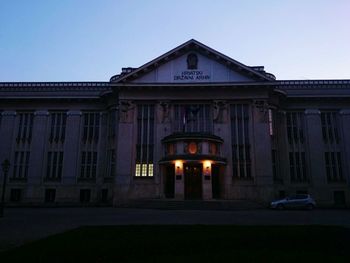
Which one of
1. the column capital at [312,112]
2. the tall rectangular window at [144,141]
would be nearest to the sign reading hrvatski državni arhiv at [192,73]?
the tall rectangular window at [144,141]

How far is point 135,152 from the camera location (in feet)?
113

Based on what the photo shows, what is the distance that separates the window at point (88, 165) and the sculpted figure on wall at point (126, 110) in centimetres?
661

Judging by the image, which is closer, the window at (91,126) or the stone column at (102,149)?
the stone column at (102,149)

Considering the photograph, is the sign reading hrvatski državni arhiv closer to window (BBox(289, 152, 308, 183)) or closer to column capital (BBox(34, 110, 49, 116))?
window (BBox(289, 152, 308, 183))

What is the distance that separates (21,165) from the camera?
37.9m

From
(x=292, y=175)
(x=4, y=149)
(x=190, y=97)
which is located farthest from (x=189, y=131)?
(x=4, y=149)

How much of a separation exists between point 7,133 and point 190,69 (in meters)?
25.2

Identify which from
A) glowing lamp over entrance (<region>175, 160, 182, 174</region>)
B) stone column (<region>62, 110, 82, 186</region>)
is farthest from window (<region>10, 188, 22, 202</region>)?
glowing lamp over entrance (<region>175, 160, 182, 174</region>)

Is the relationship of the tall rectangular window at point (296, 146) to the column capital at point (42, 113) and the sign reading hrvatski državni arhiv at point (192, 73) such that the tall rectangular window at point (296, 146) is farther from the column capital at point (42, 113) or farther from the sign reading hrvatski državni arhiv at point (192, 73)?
the column capital at point (42, 113)

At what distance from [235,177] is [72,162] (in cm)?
2024

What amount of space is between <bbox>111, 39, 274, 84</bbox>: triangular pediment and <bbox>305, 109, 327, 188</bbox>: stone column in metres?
8.45

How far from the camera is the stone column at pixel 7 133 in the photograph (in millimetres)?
38250

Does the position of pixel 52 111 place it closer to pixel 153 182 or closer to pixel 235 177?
pixel 153 182

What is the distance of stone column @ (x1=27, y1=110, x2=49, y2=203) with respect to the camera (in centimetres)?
3666
